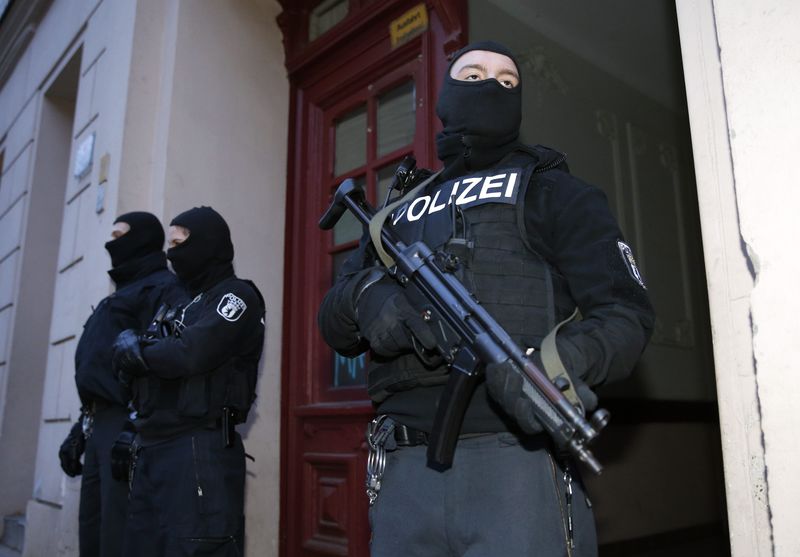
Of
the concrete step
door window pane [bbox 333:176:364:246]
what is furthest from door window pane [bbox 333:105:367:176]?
the concrete step

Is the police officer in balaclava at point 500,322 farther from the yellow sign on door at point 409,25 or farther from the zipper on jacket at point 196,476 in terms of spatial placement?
the yellow sign on door at point 409,25

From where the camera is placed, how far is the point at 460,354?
4.60ft

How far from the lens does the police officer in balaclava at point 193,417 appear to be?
2.42 m

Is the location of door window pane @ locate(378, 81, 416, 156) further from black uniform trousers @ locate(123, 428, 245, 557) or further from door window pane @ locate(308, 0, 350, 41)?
black uniform trousers @ locate(123, 428, 245, 557)

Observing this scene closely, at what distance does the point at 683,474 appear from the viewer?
4.16 metres

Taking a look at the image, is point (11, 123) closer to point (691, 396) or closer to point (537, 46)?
point (537, 46)

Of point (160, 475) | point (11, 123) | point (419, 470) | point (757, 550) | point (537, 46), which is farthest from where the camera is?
point (11, 123)

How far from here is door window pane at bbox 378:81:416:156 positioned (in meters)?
3.44

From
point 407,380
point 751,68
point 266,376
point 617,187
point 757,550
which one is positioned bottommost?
point 757,550

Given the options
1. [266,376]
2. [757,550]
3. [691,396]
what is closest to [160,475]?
[266,376]

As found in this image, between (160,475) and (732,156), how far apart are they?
212 cm

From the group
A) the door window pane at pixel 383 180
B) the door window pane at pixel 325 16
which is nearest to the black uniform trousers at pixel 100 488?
the door window pane at pixel 383 180

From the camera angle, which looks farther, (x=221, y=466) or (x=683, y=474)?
(x=683, y=474)

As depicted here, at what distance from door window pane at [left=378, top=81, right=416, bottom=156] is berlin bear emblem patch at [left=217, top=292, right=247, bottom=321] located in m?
1.28
